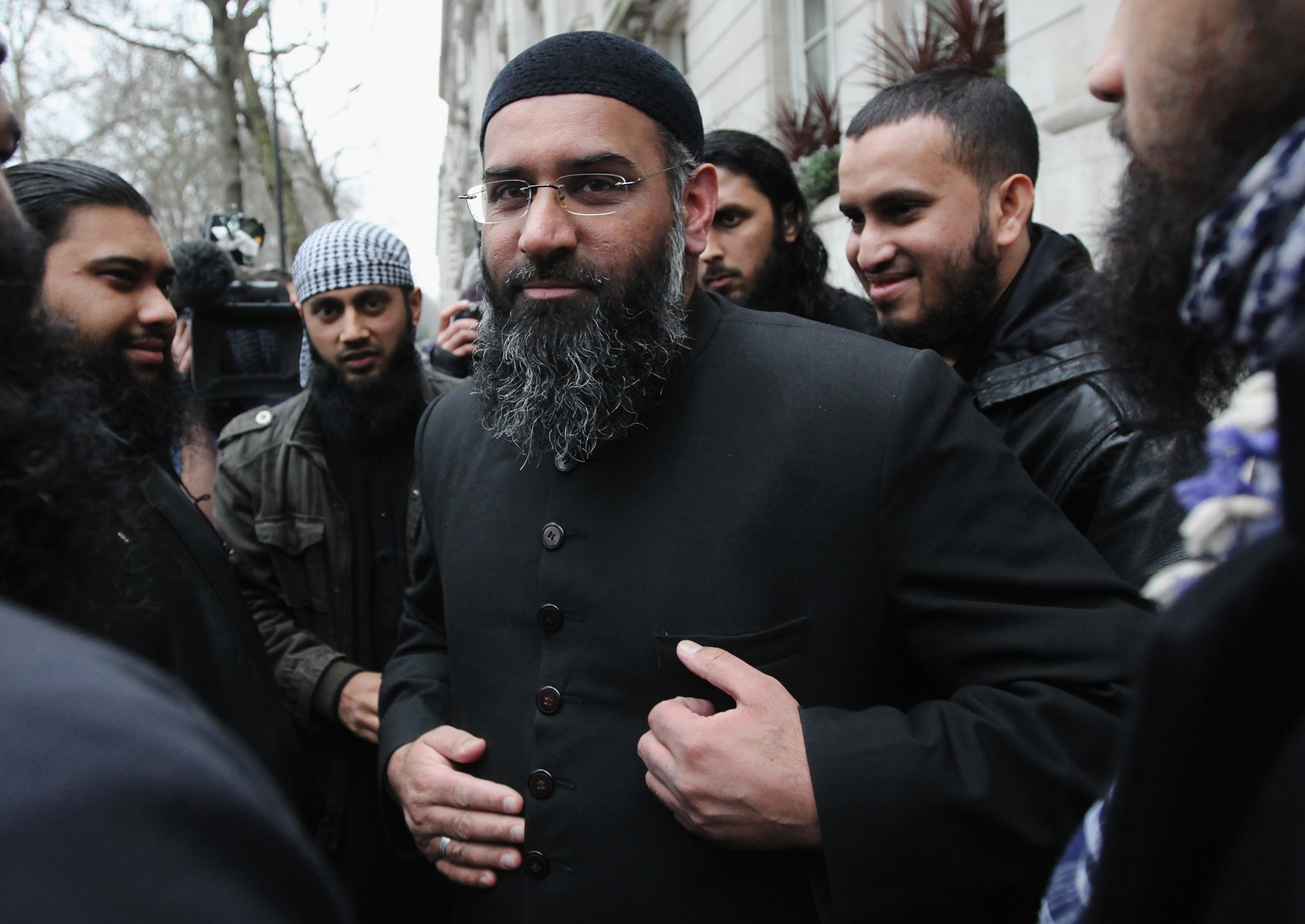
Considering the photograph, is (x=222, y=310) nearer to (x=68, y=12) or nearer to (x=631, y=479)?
(x=631, y=479)

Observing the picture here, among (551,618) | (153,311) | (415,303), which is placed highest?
(153,311)

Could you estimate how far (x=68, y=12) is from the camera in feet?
39.7

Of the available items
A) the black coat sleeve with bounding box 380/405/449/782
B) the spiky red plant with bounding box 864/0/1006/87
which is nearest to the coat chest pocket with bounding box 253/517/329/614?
the black coat sleeve with bounding box 380/405/449/782

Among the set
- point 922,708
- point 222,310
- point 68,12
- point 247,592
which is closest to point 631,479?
point 922,708

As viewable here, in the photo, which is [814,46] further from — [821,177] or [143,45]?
[143,45]

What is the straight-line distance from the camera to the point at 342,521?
312 centimetres

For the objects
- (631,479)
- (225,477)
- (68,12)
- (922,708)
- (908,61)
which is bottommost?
(225,477)

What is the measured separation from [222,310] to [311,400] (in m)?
1.28

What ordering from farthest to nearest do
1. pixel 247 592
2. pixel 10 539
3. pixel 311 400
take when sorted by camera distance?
pixel 311 400
pixel 247 592
pixel 10 539

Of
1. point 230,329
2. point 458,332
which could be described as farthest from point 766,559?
point 230,329

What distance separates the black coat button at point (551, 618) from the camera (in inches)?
65.4

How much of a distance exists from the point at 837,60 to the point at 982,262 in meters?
6.61

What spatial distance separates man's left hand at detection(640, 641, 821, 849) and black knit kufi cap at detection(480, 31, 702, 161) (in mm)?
1110

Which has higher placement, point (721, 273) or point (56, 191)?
point (56, 191)
